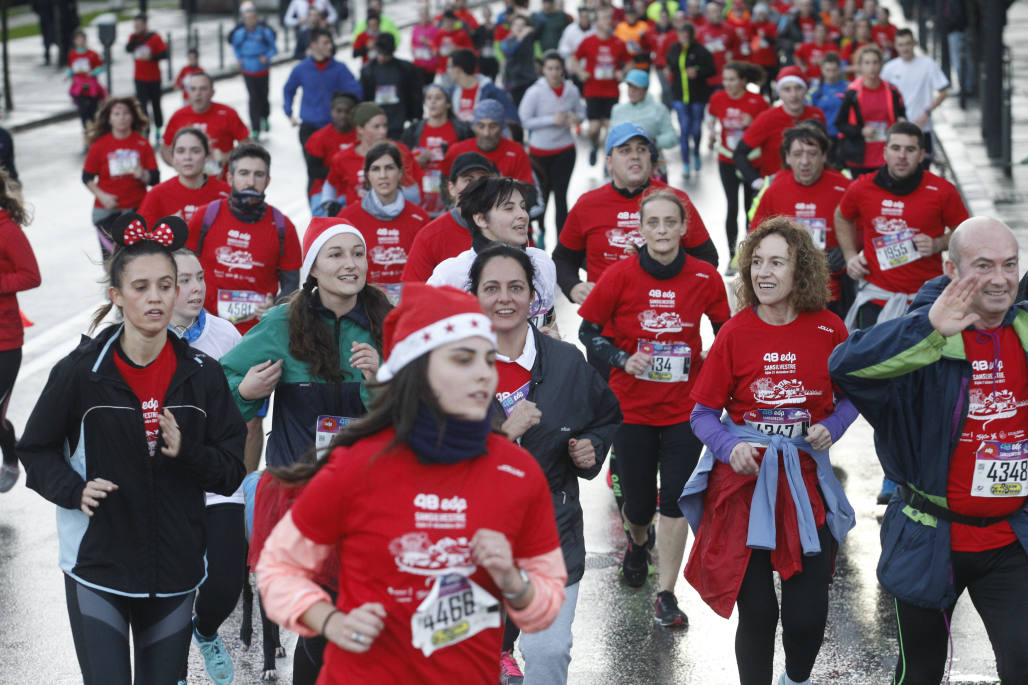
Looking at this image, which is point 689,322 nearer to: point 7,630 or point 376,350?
point 376,350

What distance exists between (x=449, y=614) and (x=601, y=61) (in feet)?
60.4

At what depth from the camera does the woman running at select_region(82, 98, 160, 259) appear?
41.7 ft

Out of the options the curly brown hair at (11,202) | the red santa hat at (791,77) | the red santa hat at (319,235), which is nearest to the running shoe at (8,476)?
the curly brown hair at (11,202)

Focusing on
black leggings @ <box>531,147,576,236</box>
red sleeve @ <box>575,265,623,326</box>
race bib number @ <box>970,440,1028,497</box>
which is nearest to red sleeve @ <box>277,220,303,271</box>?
red sleeve @ <box>575,265,623,326</box>

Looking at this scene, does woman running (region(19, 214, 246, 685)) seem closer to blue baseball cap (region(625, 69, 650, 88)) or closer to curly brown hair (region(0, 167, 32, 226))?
curly brown hair (region(0, 167, 32, 226))

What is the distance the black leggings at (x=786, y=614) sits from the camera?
5.92 m

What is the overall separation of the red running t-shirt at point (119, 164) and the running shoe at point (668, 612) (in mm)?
6996

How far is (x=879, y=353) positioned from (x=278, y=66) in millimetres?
33666

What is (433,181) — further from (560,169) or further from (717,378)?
(717,378)

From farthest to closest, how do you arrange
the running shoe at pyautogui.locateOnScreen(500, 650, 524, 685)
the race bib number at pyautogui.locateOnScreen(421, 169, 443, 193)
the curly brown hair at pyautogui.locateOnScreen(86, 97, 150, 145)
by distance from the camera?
the race bib number at pyautogui.locateOnScreen(421, 169, 443, 193) < the curly brown hair at pyautogui.locateOnScreen(86, 97, 150, 145) < the running shoe at pyautogui.locateOnScreen(500, 650, 524, 685)

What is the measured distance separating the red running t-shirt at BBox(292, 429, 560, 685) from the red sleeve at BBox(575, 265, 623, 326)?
3556mm

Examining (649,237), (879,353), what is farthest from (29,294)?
(879,353)

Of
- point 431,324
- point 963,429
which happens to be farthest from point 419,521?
point 963,429

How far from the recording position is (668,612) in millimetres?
7227
